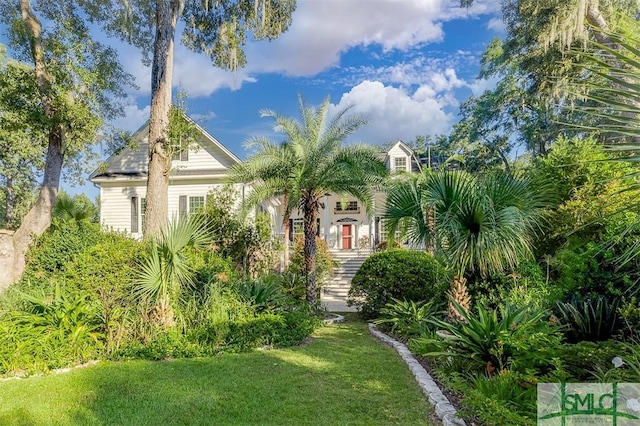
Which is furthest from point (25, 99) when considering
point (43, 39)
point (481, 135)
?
point (481, 135)

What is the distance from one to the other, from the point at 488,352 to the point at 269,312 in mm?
4643

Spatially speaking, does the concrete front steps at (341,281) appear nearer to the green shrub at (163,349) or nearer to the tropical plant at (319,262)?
the tropical plant at (319,262)

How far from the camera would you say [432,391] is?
4309mm

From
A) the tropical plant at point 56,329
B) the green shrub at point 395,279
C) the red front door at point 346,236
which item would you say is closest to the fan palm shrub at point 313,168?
the green shrub at point 395,279

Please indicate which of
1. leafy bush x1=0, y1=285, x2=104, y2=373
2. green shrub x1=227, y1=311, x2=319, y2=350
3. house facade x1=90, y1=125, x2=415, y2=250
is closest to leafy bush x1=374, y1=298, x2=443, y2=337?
green shrub x1=227, y1=311, x2=319, y2=350

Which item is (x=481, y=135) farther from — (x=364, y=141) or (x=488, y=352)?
(x=488, y=352)

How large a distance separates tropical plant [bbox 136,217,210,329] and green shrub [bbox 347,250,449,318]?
4.82 metres

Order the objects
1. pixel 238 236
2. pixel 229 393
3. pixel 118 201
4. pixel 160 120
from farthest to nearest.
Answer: pixel 118 201
pixel 238 236
pixel 160 120
pixel 229 393

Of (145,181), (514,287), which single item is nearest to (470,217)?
(514,287)

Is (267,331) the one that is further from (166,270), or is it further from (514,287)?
(514,287)

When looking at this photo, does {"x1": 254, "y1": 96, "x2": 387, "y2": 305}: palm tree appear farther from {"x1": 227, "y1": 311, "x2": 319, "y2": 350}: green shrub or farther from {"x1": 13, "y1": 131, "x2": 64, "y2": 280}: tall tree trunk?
{"x1": 13, "y1": 131, "x2": 64, "y2": 280}: tall tree trunk

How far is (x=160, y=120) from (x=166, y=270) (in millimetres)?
6032

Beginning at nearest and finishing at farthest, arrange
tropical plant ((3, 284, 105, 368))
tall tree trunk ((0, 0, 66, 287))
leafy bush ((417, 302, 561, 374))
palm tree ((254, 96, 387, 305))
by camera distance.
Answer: leafy bush ((417, 302, 561, 374)), tropical plant ((3, 284, 105, 368)), palm tree ((254, 96, 387, 305)), tall tree trunk ((0, 0, 66, 287))

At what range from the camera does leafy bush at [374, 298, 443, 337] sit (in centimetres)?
686
